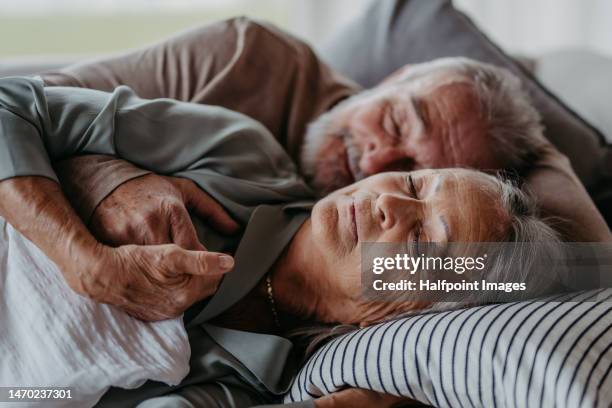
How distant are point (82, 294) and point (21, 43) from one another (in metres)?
2.85

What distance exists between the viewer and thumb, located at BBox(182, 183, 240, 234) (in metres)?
1.11

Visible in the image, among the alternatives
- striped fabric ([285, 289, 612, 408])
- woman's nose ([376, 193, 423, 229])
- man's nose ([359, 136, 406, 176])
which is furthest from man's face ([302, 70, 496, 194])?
striped fabric ([285, 289, 612, 408])

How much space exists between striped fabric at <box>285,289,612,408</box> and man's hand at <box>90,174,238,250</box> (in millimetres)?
302

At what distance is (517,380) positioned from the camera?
82 centimetres

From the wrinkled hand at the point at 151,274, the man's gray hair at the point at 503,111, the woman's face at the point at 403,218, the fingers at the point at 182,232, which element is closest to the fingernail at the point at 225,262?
the wrinkled hand at the point at 151,274

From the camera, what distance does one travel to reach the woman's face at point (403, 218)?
1.03 meters

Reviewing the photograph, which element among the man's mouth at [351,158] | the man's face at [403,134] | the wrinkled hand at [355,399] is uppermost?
the man's face at [403,134]

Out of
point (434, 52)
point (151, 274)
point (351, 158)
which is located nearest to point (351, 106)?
point (351, 158)

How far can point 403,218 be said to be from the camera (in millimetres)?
1033

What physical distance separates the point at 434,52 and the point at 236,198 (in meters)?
0.86

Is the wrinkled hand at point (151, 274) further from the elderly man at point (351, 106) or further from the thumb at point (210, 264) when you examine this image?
the elderly man at point (351, 106)

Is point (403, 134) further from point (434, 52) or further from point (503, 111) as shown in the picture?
point (434, 52)

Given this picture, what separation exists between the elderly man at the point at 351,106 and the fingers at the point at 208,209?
0.39 m

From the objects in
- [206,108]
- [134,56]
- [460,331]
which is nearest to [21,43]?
[134,56]
